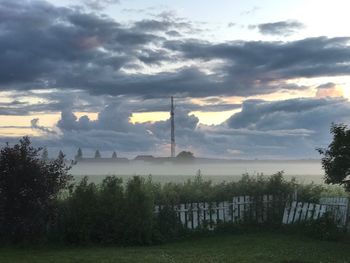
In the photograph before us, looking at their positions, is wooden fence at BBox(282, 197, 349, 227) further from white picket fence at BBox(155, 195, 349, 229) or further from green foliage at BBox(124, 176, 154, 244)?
green foliage at BBox(124, 176, 154, 244)

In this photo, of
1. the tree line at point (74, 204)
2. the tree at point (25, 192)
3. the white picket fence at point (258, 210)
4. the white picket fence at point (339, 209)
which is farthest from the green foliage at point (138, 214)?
the white picket fence at point (339, 209)

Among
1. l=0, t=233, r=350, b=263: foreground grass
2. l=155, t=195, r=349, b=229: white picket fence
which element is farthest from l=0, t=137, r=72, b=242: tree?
l=155, t=195, r=349, b=229: white picket fence

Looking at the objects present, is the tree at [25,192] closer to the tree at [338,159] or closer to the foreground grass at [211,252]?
the foreground grass at [211,252]

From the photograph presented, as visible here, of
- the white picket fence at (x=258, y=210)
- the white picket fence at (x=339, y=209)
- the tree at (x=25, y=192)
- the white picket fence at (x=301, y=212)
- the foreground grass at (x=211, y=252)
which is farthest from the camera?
the white picket fence at (x=301, y=212)

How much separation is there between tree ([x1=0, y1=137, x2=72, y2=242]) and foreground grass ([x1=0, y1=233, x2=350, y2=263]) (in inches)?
44.4

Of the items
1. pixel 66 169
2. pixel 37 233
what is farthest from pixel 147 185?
pixel 37 233

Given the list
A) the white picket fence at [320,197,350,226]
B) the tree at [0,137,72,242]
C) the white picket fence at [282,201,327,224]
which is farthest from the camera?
the white picket fence at [282,201,327,224]

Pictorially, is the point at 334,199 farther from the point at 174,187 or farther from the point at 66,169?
the point at 66,169

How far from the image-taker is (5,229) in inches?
668

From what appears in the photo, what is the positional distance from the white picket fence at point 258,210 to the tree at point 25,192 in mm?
3780

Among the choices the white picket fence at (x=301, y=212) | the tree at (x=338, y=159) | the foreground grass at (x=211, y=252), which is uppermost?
the tree at (x=338, y=159)

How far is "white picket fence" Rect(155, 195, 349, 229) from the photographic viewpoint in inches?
765

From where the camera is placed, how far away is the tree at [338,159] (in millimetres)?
17984

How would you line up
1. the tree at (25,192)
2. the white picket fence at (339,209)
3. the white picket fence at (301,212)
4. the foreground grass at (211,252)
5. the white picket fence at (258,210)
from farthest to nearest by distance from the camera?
the white picket fence at (301,212) < the white picket fence at (258,210) < the white picket fence at (339,209) < the tree at (25,192) < the foreground grass at (211,252)
